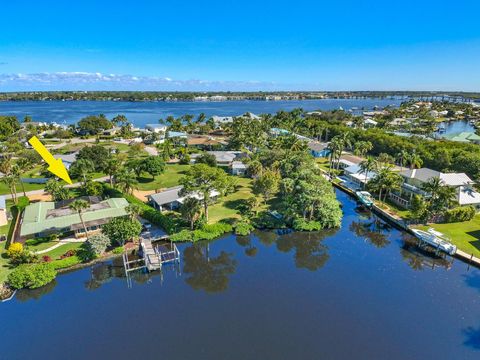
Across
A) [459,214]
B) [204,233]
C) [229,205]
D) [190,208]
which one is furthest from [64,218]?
[459,214]

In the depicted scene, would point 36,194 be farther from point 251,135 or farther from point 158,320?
point 251,135

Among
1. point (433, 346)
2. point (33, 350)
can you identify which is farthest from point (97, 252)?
point (433, 346)

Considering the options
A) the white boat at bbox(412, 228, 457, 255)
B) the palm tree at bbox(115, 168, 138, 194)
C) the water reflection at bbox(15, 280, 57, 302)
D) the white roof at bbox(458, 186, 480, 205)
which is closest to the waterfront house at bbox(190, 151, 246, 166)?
the palm tree at bbox(115, 168, 138, 194)

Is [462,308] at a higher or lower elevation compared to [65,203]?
lower

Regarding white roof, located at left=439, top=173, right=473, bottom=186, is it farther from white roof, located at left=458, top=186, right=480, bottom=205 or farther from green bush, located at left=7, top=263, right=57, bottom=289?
green bush, located at left=7, top=263, right=57, bottom=289

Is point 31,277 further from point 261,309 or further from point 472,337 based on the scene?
point 472,337
